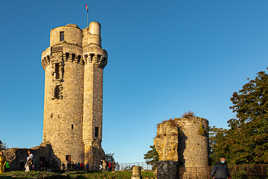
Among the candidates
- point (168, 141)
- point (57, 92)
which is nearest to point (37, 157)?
point (57, 92)

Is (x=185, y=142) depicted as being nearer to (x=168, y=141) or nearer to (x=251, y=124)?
(x=168, y=141)

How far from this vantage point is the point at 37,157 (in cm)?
3638

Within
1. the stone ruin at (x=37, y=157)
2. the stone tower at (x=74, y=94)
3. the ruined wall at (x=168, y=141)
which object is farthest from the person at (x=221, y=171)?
the stone tower at (x=74, y=94)

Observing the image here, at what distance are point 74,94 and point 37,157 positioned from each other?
9229 mm

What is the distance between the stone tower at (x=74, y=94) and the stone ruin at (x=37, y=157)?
78 cm

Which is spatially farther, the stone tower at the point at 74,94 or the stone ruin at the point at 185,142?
the stone tower at the point at 74,94

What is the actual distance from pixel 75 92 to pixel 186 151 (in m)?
22.0

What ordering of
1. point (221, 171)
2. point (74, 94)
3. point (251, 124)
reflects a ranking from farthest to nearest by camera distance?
point (74, 94)
point (251, 124)
point (221, 171)

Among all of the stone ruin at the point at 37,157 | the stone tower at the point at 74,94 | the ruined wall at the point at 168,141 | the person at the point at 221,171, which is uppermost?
the stone tower at the point at 74,94

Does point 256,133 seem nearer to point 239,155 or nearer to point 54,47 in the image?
point 239,155

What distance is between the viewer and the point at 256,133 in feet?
85.7

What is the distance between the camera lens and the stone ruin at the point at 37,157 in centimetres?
3209

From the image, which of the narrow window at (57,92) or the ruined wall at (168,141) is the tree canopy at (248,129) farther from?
the narrow window at (57,92)

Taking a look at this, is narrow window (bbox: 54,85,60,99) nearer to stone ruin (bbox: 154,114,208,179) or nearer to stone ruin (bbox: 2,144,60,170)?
stone ruin (bbox: 2,144,60,170)
